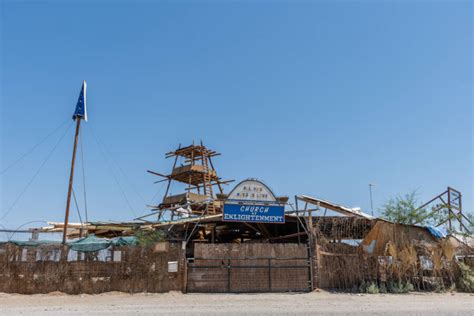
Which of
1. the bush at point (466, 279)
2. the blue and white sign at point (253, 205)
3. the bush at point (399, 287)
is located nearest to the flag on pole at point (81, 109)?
the blue and white sign at point (253, 205)

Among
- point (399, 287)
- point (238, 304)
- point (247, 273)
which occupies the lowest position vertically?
point (238, 304)

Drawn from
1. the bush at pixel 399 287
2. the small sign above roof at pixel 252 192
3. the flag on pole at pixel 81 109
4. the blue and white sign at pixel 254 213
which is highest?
the flag on pole at pixel 81 109

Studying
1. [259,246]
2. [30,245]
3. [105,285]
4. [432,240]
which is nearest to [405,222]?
[432,240]

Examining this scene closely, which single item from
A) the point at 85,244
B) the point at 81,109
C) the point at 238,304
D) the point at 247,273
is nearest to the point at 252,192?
the point at 247,273

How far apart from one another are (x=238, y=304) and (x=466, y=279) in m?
10.8

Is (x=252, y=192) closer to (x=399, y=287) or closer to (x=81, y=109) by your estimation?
(x=399, y=287)

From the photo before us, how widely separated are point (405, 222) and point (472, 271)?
11.1 ft

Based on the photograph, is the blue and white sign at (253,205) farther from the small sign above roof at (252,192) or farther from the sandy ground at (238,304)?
the sandy ground at (238,304)

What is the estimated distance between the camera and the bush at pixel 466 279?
58.1 feet

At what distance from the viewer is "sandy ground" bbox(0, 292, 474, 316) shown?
39.5 ft

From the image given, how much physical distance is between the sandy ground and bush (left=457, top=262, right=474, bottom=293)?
3.03ft

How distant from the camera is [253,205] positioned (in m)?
18.3

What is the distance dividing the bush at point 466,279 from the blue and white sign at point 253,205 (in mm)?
8052

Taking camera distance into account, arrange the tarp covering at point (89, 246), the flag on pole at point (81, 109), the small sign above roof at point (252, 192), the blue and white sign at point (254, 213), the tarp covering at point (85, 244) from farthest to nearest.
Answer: the flag on pole at point (81, 109) < the small sign above roof at point (252, 192) < the blue and white sign at point (254, 213) < the tarp covering at point (89, 246) < the tarp covering at point (85, 244)
